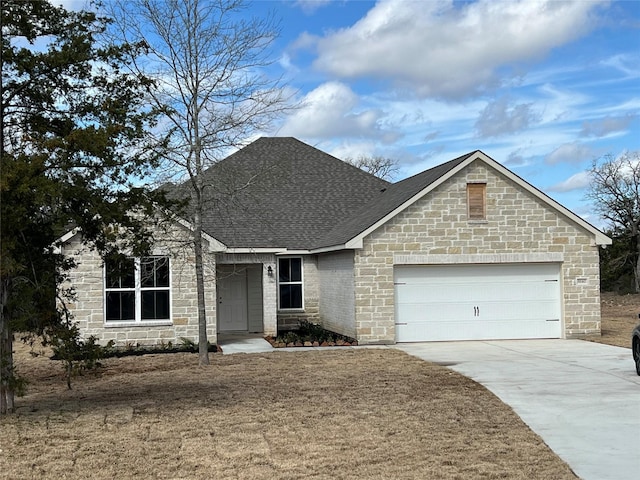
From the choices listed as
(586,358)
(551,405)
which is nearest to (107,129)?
(551,405)

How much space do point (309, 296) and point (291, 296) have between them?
62cm

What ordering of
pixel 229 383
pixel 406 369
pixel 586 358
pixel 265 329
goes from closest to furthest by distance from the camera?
pixel 229 383 → pixel 406 369 → pixel 586 358 → pixel 265 329

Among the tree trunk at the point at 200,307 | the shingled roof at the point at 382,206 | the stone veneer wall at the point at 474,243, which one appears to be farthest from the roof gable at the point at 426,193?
the tree trunk at the point at 200,307

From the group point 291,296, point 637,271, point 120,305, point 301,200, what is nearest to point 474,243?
point 291,296

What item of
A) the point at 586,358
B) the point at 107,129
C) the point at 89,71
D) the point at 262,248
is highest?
the point at 89,71

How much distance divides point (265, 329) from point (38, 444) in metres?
14.3

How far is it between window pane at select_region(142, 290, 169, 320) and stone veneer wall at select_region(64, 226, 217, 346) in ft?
0.74

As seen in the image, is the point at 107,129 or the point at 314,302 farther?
the point at 314,302

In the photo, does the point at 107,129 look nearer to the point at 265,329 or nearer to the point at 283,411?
the point at 283,411

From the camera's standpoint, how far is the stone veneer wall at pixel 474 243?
66.7 feet

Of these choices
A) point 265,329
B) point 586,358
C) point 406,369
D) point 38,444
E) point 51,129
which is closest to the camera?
point 38,444

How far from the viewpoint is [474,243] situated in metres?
20.8

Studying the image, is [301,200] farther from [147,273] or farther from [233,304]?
[147,273]

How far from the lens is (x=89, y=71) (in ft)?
37.3
